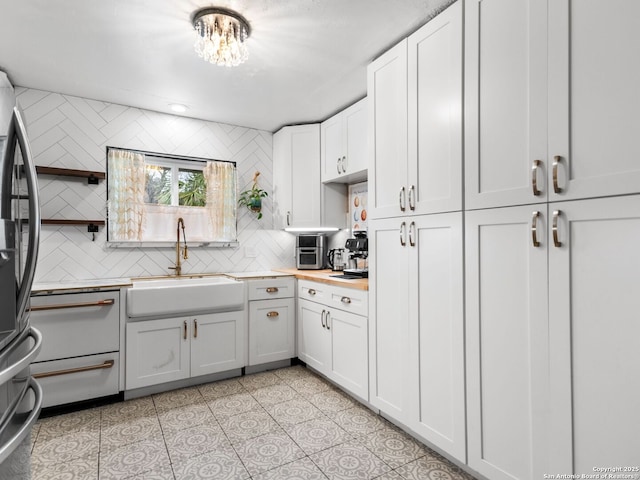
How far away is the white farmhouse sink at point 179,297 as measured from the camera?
259cm

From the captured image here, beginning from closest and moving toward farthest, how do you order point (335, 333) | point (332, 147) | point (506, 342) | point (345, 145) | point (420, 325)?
point (506, 342), point (420, 325), point (335, 333), point (345, 145), point (332, 147)

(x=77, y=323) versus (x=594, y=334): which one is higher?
(x=594, y=334)

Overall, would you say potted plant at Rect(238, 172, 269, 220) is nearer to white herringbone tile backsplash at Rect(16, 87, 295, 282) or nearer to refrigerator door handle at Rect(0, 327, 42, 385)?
white herringbone tile backsplash at Rect(16, 87, 295, 282)

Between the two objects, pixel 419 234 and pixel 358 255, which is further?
pixel 358 255

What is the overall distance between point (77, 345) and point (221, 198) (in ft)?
5.58

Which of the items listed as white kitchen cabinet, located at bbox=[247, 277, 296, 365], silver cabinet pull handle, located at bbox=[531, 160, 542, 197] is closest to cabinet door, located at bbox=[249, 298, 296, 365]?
white kitchen cabinet, located at bbox=[247, 277, 296, 365]

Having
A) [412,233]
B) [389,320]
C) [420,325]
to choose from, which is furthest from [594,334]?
[389,320]

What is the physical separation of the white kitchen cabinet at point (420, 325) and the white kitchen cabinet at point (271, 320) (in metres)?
1.12

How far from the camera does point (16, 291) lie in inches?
37.4

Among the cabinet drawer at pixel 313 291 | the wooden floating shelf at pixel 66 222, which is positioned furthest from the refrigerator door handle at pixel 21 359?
the wooden floating shelf at pixel 66 222

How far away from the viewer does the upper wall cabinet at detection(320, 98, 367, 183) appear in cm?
294

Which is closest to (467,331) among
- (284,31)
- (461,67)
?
(461,67)

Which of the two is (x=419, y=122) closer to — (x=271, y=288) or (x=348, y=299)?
(x=348, y=299)

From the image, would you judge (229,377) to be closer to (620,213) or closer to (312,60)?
(312,60)
